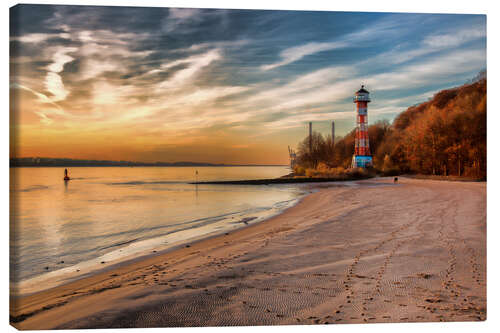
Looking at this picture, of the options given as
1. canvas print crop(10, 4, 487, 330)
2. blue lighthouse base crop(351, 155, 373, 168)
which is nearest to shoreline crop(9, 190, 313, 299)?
canvas print crop(10, 4, 487, 330)

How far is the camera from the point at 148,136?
12.5ft

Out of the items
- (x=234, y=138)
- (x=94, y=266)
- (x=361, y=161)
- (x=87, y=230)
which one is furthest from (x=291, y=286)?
(x=361, y=161)

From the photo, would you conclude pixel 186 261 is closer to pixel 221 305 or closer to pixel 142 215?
pixel 221 305

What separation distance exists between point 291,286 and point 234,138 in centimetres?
230

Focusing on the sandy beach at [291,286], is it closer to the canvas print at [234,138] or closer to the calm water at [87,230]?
the canvas print at [234,138]

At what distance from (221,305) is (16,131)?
92.1 inches

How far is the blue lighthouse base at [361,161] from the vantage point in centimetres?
1844

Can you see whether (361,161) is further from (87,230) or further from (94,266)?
(94,266)

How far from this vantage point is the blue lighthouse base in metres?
18.4

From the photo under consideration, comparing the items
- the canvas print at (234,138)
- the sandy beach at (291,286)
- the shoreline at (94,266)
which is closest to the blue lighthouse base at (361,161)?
the canvas print at (234,138)

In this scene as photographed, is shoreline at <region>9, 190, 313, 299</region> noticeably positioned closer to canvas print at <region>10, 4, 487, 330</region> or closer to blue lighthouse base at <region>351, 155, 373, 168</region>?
canvas print at <region>10, 4, 487, 330</region>

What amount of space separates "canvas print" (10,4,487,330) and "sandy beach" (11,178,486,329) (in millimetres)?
15

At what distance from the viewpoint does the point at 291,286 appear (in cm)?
224
